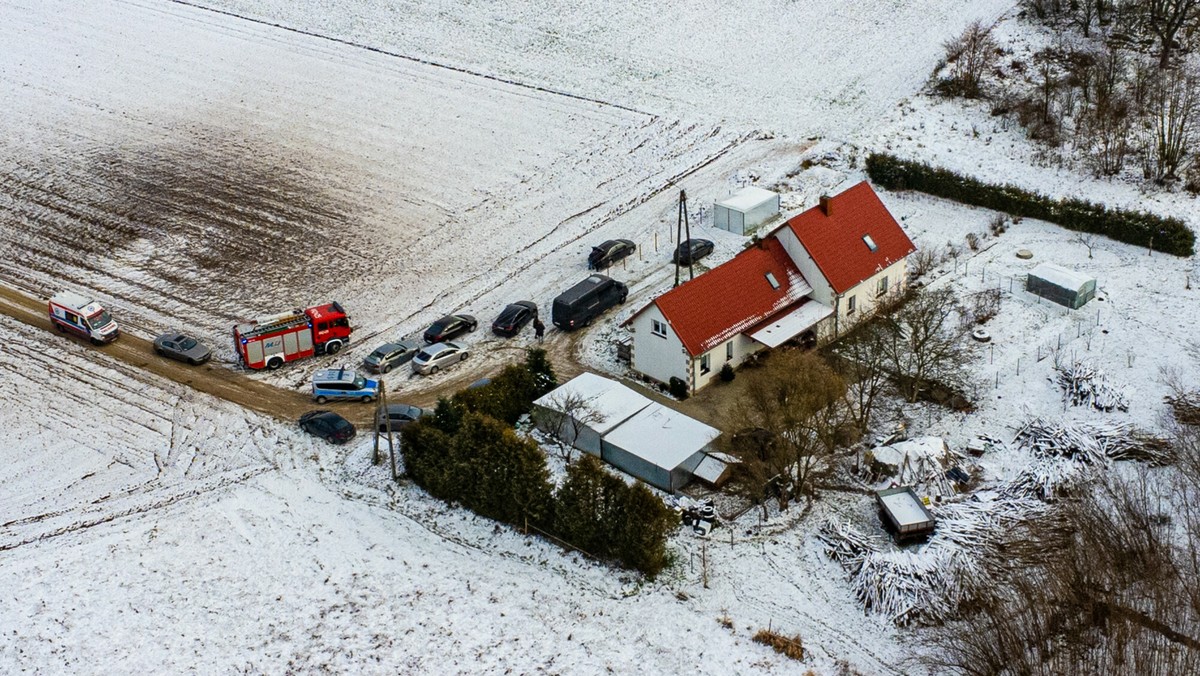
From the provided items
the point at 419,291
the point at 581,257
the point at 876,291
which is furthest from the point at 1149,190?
the point at 419,291

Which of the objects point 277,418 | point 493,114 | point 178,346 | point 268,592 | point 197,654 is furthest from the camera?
point 493,114

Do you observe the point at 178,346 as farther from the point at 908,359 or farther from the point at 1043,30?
the point at 1043,30

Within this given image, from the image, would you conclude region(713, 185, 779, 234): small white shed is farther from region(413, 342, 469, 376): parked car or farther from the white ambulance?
the white ambulance

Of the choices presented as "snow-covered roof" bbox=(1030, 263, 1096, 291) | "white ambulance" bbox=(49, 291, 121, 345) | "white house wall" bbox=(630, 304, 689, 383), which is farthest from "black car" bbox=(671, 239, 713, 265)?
"white ambulance" bbox=(49, 291, 121, 345)

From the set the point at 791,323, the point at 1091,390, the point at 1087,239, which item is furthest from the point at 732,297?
the point at 1087,239

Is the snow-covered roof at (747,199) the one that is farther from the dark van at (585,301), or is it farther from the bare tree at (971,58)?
the bare tree at (971,58)

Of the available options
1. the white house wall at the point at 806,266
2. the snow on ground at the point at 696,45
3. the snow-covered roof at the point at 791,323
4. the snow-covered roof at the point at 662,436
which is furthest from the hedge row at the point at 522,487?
the snow on ground at the point at 696,45
